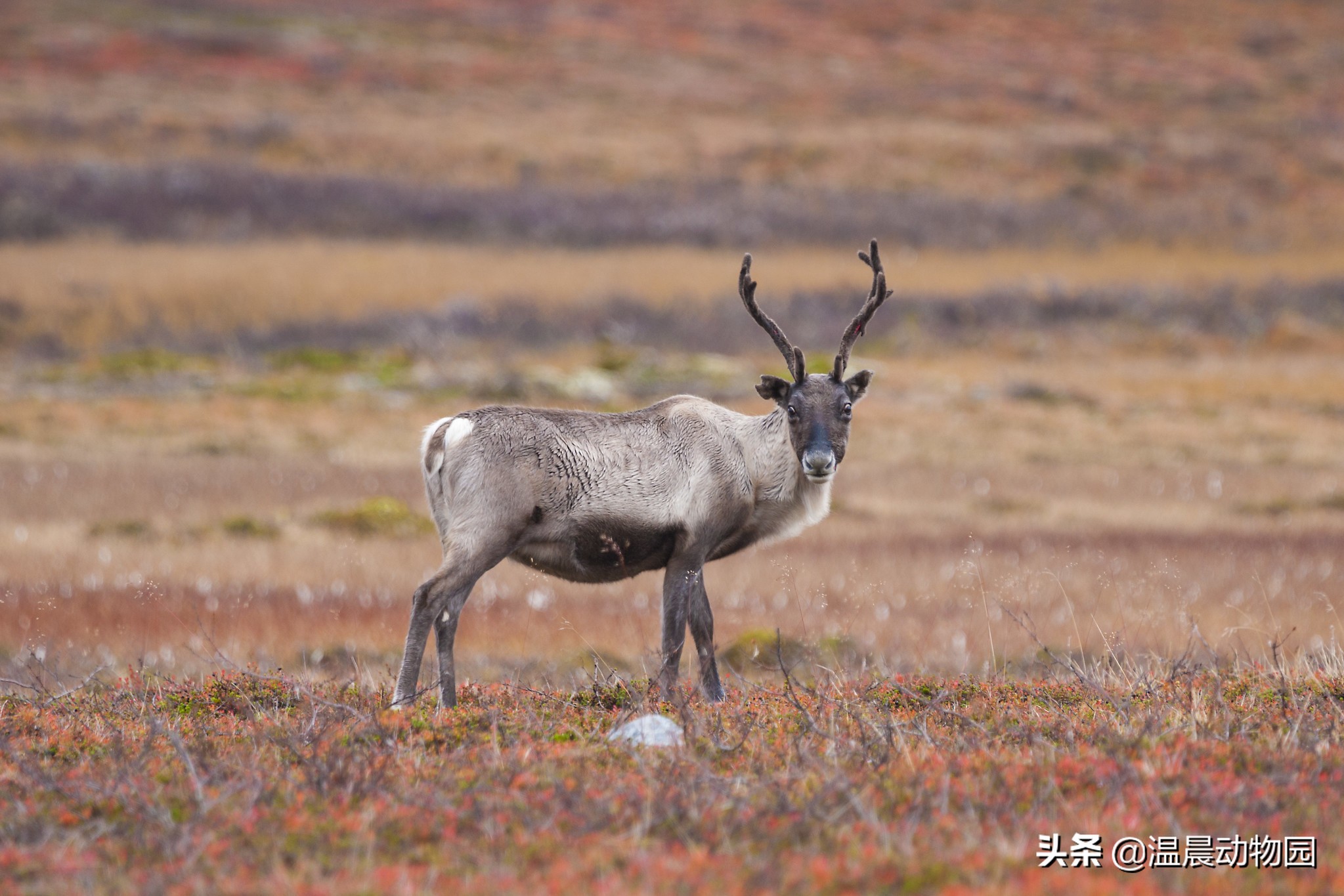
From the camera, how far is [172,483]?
20578 millimetres

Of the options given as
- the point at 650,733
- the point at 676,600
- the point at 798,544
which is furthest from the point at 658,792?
the point at 798,544

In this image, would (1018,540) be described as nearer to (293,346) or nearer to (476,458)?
(476,458)

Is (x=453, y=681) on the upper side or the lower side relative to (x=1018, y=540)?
upper

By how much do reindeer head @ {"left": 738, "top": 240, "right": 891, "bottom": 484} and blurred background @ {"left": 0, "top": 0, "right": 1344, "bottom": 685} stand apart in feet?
4.74

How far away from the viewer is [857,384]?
921 cm

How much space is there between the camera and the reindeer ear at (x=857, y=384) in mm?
9078

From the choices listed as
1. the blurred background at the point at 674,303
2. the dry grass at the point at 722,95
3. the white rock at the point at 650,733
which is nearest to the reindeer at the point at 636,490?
the blurred background at the point at 674,303

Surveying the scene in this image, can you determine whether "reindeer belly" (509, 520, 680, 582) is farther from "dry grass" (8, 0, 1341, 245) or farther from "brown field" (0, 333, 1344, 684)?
"dry grass" (8, 0, 1341, 245)

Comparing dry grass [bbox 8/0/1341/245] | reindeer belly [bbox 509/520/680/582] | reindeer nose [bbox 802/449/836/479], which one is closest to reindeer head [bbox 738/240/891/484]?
reindeer nose [bbox 802/449/836/479]

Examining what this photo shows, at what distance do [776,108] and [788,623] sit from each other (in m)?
59.8

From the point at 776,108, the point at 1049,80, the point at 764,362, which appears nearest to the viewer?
the point at 764,362

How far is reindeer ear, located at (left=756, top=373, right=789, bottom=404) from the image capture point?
8883mm

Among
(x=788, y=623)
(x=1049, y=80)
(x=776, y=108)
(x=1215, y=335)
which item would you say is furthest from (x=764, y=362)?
(x=1049, y=80)

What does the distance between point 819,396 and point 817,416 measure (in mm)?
184
